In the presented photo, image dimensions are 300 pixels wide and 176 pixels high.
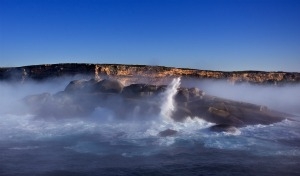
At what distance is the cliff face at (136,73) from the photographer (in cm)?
7500

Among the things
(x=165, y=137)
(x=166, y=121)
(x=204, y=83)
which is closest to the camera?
(x=165, y=137)

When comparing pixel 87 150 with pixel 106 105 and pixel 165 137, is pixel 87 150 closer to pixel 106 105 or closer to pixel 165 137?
pixel 165 137

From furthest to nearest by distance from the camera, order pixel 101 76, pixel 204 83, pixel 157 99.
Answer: pixel 204 83, pixel 101 76, pixel 157 99

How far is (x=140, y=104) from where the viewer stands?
4703 cm

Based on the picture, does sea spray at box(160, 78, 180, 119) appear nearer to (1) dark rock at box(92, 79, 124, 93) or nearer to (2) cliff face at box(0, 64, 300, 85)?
(1) dark rock at box(92, 79, 124, 93)

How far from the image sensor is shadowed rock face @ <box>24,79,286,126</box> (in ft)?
144

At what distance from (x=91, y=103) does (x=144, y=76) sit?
26.9 metres

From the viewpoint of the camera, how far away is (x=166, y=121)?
4403 cm

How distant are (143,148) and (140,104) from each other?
15403mm

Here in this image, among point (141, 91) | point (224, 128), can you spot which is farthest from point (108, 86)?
point (224, 128)

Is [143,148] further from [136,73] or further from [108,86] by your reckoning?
[136,73]

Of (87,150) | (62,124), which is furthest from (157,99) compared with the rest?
(87,150)

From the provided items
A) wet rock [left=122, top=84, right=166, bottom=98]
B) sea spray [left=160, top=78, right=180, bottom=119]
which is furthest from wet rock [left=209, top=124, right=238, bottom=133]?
wet rock [left=122, top=84, right=166, bottom=98]

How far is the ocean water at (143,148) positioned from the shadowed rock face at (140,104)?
4.40 ft
